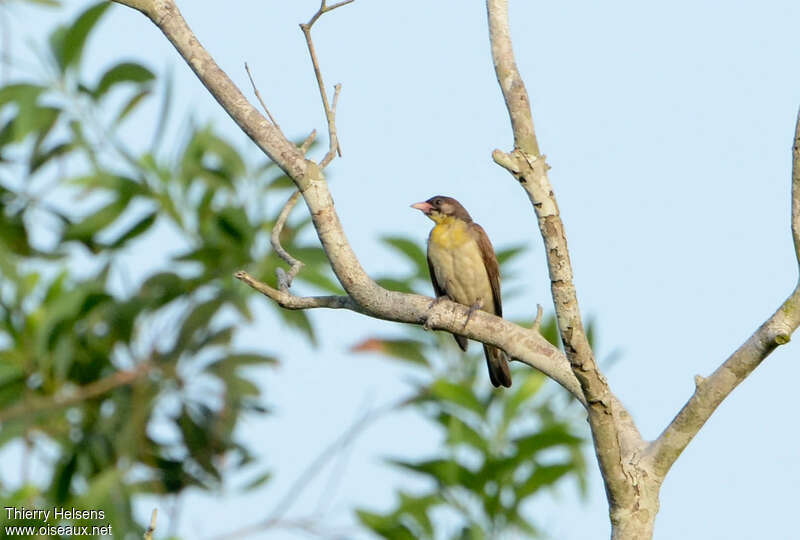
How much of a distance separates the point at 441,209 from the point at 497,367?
3.33 feet

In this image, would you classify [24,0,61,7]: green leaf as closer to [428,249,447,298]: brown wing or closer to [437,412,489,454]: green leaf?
[428,249,447,298]: brown wing

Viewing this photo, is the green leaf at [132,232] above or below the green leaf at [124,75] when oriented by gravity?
below

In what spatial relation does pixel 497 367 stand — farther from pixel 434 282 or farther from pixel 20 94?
pixel 20 94

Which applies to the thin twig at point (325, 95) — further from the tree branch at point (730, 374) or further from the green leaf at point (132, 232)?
the green leaf at point (132, 232)

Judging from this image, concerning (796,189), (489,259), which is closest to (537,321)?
(796,189)

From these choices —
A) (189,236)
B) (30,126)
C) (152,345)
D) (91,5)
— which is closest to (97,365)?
(152,345)

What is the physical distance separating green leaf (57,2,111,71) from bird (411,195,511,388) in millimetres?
2203

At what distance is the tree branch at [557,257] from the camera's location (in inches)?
137

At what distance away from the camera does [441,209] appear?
702 cm

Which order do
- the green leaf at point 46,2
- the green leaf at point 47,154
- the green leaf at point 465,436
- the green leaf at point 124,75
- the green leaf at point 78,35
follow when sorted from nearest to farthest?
1. the green leaf at point 465,436
2. the green leaf at point 124,75
3. the green leaf at point 78,35
4. the green leaf at point 47,154
5. the green leaf at point 46,2

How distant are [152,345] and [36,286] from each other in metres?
1.19

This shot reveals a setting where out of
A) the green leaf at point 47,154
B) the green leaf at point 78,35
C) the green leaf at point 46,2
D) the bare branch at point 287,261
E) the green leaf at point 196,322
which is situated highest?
the green leaf at point 46,2

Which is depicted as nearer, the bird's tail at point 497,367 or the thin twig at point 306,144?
the thin twig at point 306,144

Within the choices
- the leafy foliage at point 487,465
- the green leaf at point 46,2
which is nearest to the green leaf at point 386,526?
the leafy foliage at point 487,465
